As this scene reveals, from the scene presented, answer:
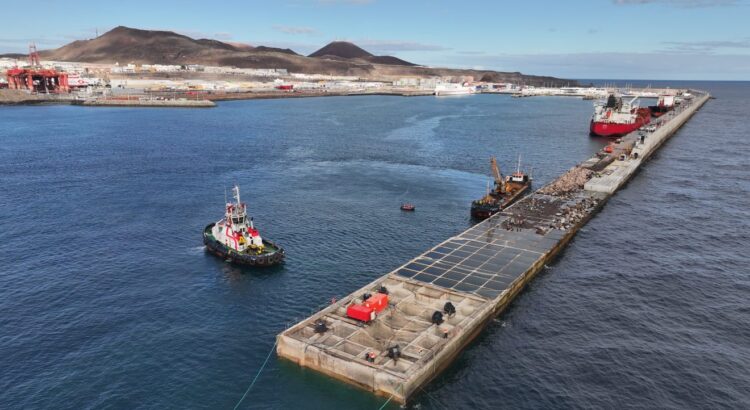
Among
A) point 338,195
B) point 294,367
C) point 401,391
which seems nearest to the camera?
point 401,391

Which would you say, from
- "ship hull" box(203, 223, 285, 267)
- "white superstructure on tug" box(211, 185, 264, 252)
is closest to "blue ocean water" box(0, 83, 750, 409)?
"ship hull" box(203, 223, 285, 267)

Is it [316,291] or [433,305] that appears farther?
[316,291]

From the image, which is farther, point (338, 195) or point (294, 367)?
point (338, 195)

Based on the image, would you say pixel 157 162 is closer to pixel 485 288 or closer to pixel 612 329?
pixel 485 288

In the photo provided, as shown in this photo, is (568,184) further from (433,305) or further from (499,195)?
(433,305)

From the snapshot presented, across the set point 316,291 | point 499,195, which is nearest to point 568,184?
point 499,195

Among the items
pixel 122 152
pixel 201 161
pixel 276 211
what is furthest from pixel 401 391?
pixel 122 152

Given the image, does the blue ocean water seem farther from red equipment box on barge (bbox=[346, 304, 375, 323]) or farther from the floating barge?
red equipment box on barge (bbox=[346, 304, 375, 323])
